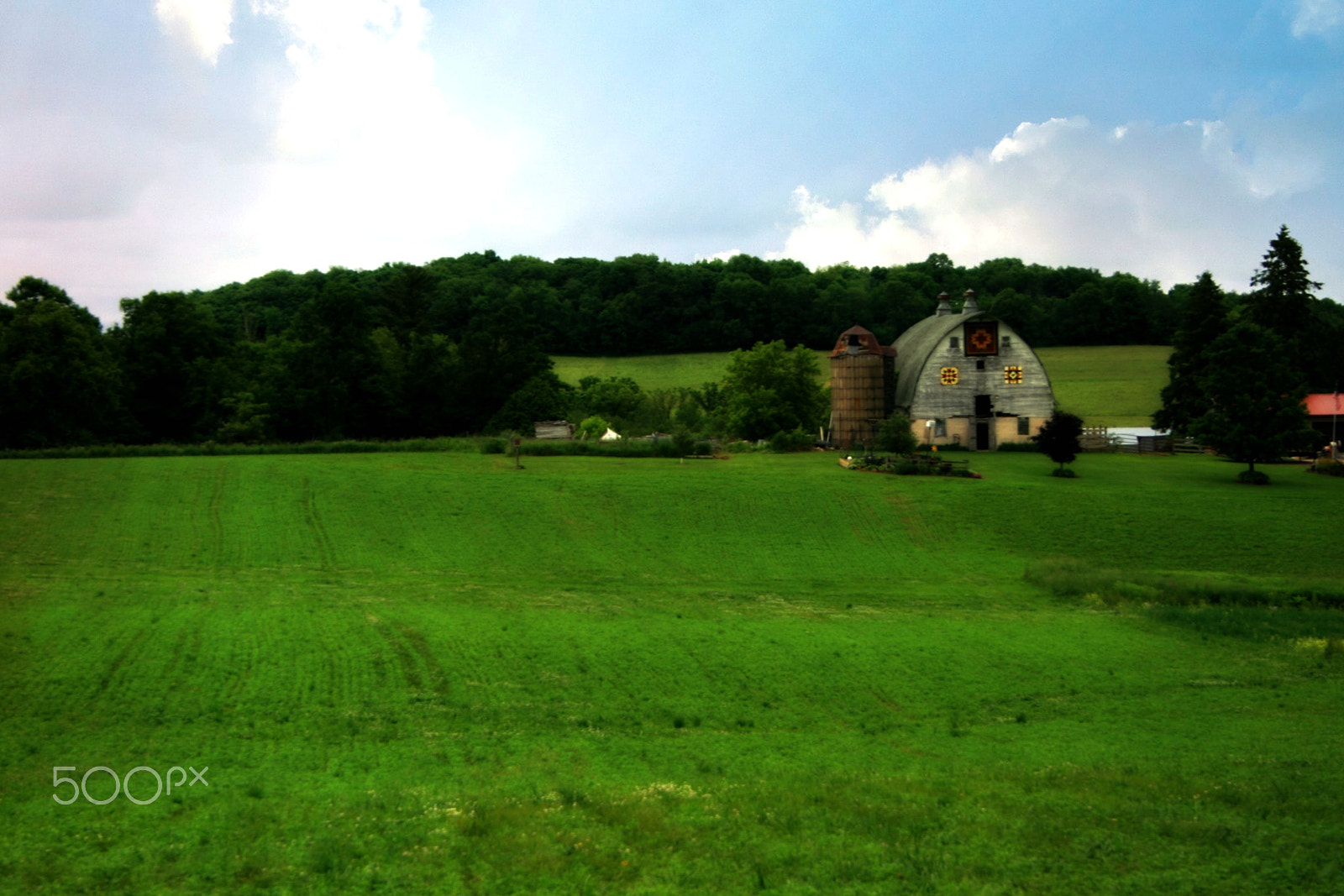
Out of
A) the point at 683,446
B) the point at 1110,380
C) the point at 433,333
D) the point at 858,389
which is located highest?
the point at 433,333

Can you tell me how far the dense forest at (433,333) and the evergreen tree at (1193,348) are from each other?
830 cm

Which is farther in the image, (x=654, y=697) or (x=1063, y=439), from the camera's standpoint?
(x=1063, y=439)

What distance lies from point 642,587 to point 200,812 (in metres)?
17.9

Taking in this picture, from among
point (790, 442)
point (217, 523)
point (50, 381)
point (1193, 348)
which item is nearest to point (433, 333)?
point (50, 381)

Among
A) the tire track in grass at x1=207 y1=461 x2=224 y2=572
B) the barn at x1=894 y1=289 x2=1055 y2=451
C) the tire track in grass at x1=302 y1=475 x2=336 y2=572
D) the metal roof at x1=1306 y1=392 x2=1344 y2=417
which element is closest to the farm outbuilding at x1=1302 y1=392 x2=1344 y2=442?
the metal roof at x1=1306 y1=392 x2=1344 y2=417

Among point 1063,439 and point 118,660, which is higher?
point 1063,439

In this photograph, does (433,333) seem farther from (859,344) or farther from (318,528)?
(318,528)

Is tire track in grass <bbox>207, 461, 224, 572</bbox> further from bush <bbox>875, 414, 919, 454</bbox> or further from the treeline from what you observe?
the treeline

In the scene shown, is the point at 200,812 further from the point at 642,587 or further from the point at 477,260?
the point at 477,260

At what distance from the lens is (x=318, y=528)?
36.0 meters

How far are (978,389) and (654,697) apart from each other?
49.7m

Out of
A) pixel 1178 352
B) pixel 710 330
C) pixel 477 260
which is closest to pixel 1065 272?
pixel 710 330

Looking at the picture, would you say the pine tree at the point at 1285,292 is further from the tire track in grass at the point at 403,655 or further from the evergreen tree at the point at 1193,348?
the tire track in grass at the point at 403,655

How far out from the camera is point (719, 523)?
37812 mm
